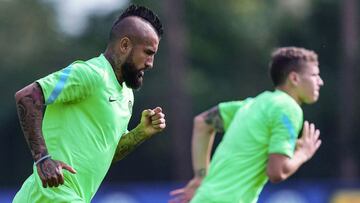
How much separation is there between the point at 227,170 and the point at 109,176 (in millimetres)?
24015

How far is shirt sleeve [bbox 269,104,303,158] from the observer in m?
8.88

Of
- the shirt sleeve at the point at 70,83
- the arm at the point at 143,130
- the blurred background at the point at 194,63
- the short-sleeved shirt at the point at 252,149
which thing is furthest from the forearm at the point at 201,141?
the blurred background at the point at 194,63

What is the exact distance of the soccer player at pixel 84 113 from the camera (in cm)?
714

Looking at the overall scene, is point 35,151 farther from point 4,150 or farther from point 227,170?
point 4,150

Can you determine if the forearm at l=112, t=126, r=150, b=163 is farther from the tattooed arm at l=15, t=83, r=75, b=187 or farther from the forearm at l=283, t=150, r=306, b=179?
the forearm at l=283, t=150, r=306, b=179

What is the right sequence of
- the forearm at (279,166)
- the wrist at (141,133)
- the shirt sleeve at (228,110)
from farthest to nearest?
the shirt sleeve at (228,110) < the forearm at (279,166) < the wrist at (141,133)

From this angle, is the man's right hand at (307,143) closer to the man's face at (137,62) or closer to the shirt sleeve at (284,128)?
Answer: the shirt sleeve at (284,128)

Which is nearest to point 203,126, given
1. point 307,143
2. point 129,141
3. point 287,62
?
point 287,62

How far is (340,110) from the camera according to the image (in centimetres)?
3259

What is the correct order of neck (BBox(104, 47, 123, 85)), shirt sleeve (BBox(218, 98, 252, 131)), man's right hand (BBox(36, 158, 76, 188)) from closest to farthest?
1. man's right hand (BBox(36, 158, 76, 188))
2. neck (BBox(104, 47, 123, 85))
3. shirt sleeve (BBox(218, 98, 252, 131))

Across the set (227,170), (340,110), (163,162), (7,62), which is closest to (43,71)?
(7,62)

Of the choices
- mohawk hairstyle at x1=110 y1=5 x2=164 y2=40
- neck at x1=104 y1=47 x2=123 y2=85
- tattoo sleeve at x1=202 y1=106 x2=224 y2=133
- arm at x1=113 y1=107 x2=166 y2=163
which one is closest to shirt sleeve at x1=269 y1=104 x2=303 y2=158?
tattoo sleeve at x1=202 y1=106 x2=224 y2=133

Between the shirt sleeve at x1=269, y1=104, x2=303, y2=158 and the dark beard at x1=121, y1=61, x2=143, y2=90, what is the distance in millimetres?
1623

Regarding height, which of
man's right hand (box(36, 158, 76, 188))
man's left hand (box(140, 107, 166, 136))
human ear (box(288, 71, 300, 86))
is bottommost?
man's right hand (box(36, 158, 76, 188))
